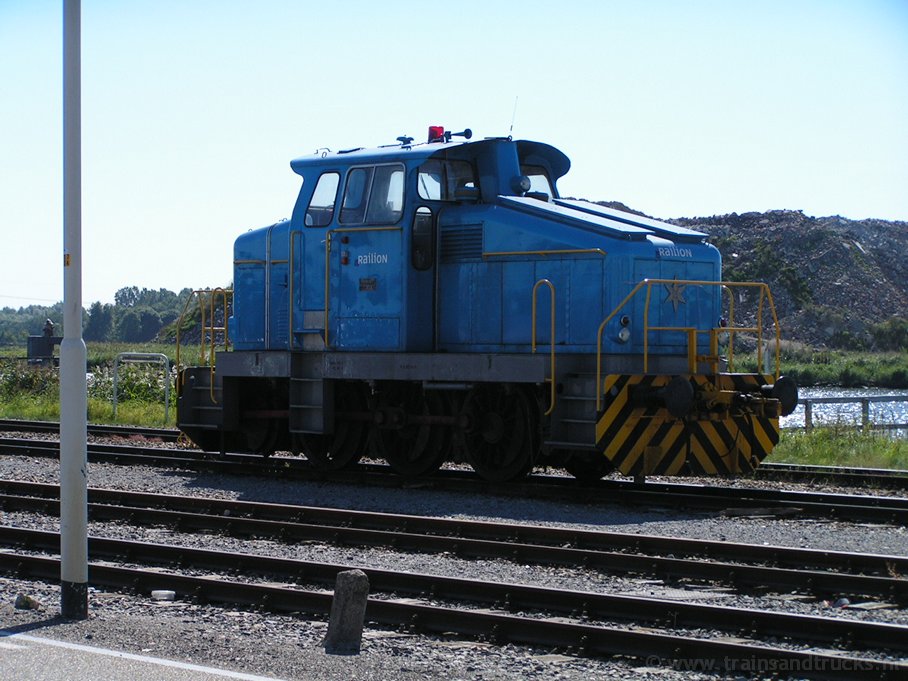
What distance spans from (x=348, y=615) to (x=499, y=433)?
258 inches

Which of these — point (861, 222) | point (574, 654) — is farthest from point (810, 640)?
point (861, 222)

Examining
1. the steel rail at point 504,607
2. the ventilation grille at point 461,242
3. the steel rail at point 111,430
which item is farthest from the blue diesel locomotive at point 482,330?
the steel rail at point 504,607

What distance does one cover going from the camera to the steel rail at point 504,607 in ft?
21.2

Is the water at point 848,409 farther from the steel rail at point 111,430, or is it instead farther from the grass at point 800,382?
the steel rail at point 111,430

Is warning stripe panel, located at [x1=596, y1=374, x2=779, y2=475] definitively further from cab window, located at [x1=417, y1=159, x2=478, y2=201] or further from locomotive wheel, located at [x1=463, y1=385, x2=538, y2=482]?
cab window, located at [x1=417, y1=159, x2=478, y2=201]

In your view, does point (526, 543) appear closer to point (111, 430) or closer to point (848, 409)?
point (111, 430)

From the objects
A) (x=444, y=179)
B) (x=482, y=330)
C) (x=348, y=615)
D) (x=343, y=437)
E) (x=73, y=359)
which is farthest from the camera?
(x=343, y=437)

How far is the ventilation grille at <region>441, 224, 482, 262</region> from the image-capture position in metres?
13.4

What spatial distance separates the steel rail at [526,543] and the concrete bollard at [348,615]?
2.53 m

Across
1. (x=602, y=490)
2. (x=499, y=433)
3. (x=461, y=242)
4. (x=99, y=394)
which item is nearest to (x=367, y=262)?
(x=461, y=242)

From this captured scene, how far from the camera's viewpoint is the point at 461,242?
13.5 metres

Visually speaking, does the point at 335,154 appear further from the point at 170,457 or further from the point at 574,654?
the point at 574,654

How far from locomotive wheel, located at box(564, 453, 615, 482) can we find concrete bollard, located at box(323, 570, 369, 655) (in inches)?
266

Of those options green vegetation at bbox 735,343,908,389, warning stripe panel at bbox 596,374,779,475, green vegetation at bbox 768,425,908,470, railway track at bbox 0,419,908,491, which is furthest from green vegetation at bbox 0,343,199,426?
green vegetation at bbox 735,343,908,389
